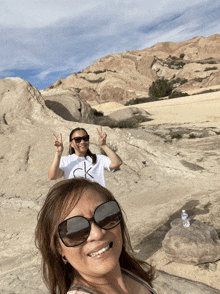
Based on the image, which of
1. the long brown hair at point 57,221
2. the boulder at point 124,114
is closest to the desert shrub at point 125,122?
the boulder at point 124,114

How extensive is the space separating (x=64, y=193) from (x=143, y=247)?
109 inches

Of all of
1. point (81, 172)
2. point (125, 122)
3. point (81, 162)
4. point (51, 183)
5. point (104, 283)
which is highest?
point (125, 122)

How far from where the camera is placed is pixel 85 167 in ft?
9.61

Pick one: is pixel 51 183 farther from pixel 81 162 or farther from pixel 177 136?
pixel 177 136

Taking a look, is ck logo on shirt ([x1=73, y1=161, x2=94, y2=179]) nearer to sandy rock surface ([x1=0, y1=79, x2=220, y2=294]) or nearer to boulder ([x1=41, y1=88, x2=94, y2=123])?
sandy rock surface ([x1=0, y1=79, x2=220, y2=294])

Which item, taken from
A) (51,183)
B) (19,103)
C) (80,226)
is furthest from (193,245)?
(19,103)

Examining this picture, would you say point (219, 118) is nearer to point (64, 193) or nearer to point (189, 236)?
point (189, 236)

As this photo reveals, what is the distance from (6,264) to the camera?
3373 mm

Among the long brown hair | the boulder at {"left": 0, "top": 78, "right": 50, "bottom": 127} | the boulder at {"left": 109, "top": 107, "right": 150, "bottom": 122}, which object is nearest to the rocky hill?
the boulder at {"left": 109, "top": 107, "right": 150, "bottom": 122}

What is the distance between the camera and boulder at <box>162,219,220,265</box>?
292cm

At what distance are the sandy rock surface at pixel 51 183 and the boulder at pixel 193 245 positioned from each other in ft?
0.44

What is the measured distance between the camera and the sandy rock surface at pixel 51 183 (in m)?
3.46

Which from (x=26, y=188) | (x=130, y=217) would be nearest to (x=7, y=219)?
(x=26, y=188)

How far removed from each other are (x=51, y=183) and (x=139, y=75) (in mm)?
44124
